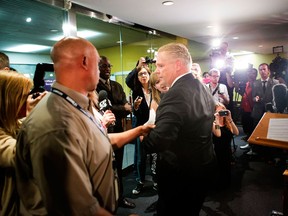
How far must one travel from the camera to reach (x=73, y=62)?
0.95m

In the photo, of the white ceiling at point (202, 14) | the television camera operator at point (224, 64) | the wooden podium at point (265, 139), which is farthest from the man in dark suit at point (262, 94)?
the wooden podium at point (265, 139)

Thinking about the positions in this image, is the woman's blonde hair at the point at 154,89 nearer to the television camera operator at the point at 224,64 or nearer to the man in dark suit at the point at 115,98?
the man in dark suit at the point at 115,98

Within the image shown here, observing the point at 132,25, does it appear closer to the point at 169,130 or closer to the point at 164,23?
the point at 164,23

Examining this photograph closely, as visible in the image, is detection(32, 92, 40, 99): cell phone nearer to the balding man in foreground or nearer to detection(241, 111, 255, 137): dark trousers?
the balding man in foreground

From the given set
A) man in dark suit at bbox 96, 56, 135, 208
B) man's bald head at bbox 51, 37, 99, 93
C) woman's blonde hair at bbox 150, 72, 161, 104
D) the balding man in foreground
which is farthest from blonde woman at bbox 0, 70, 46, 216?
woman's blonde hair at bbox 150, 72, 161, 104

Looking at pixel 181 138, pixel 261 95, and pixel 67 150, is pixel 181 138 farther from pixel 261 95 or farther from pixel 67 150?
pixel 261 95

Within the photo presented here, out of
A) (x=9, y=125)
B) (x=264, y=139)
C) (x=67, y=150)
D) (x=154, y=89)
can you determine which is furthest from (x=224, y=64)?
(x=67, y=150)

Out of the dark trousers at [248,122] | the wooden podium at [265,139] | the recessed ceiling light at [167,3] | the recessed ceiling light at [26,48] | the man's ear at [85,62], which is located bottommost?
the dark trousers at [248,122]

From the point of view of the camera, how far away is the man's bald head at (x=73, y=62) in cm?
94

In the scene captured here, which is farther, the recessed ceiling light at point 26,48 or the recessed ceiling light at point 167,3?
the recessed ceiling light at point 26,48

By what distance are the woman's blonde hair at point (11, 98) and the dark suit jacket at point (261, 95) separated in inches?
175

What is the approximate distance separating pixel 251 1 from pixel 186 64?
2.53m

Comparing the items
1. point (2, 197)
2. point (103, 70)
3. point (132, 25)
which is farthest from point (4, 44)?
point (2, 197)

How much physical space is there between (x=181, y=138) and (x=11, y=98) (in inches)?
37.3
